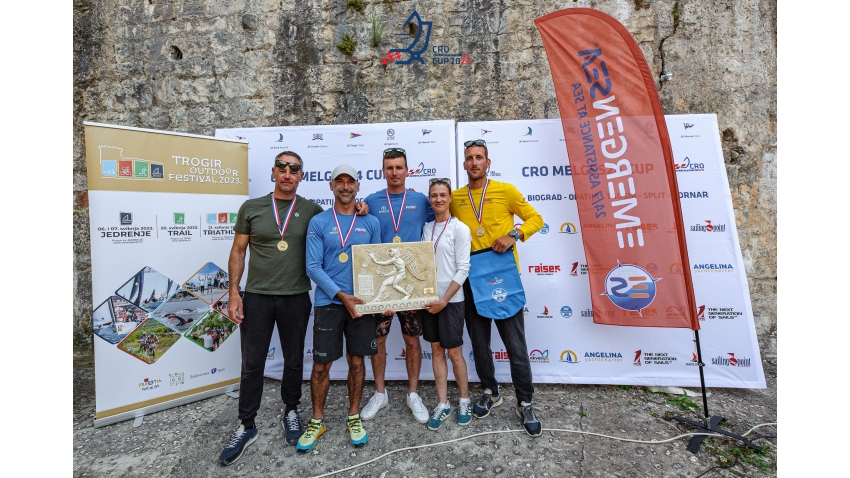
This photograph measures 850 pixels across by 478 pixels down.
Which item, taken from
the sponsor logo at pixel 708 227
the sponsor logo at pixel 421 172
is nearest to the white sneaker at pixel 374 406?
the sponsor logo at pixel 421 172

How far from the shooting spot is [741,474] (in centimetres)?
239

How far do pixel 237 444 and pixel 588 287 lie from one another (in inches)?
129

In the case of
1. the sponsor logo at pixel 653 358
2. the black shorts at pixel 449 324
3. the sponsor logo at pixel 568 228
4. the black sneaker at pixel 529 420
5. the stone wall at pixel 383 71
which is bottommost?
the black sneaker at pixel 529 420

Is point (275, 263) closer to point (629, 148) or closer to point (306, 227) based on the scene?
point (306, 227)

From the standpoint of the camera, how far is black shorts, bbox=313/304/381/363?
2639mm

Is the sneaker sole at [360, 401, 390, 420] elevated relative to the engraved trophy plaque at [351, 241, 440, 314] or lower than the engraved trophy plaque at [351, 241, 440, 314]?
lower

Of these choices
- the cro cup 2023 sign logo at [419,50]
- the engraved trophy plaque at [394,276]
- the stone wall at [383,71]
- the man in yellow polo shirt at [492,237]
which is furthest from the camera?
the cro cup 2023 sign logo at [419,50]

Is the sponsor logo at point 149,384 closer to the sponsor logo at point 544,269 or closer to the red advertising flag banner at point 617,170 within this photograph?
the sponsor logo at point 544,269

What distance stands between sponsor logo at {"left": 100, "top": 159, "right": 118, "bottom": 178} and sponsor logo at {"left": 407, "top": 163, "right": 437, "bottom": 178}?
2534mm

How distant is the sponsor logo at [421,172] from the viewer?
12.3ft

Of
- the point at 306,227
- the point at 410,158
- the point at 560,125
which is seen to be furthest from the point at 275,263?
the point at 560,125

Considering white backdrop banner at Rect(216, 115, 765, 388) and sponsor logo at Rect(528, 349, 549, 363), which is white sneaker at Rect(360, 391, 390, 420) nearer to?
white backdrop banner at Rect(216, 115, 765, 388)

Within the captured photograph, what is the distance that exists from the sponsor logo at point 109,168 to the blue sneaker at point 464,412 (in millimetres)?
3445

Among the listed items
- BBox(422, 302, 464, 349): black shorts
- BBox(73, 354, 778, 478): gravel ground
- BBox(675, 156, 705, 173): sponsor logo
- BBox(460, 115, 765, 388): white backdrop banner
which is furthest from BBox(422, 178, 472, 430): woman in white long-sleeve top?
BBox(675, 156, 705, 173): sponsor logo
